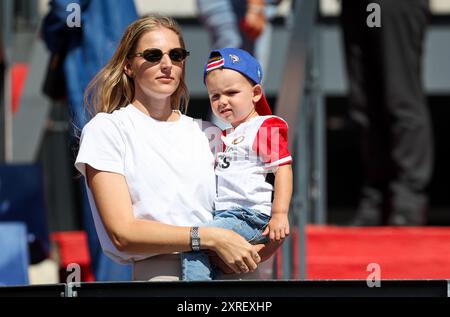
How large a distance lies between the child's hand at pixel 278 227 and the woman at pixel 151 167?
0.19 ft

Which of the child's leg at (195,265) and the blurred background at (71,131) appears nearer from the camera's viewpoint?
the child's leg at (195,265)

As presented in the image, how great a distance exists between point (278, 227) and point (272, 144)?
0.19 m

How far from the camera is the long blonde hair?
2.72m

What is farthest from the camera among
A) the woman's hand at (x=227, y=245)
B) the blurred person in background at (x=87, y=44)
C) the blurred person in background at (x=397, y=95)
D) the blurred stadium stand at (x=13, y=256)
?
the blurred person in background at (x=397, y=95)

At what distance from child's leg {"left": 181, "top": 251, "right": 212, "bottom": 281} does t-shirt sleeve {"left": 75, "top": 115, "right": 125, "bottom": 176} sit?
231 mm

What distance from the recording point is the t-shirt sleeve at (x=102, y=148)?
2637 mm

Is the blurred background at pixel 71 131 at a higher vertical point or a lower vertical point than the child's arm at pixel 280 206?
higher

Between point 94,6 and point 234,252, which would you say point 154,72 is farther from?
point 94,6

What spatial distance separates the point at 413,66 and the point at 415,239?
0.80 metres

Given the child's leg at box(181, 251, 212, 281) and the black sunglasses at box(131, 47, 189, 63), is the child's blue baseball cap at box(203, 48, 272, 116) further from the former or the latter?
the child's leg at box(181, 251, 212, 281)

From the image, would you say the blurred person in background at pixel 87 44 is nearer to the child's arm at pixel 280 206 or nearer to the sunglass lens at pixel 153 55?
the sunglass lens at pixel 153 55

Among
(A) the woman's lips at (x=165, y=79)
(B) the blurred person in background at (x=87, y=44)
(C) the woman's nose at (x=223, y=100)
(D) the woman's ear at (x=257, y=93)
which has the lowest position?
(C) the woman's nose at (x=223, y=100)

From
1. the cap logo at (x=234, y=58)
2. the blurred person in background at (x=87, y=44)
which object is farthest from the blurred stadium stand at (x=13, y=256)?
the cap logo at (x=234, y=58)

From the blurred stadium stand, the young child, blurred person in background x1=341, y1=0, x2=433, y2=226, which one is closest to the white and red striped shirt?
the young child
